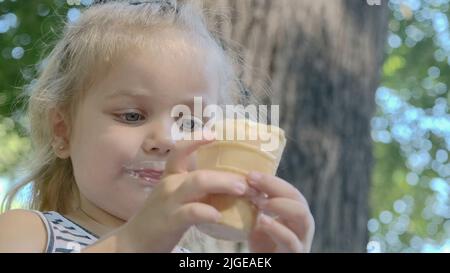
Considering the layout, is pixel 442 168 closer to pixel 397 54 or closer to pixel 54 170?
pixel 397 54

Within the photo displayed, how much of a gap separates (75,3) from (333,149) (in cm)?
207

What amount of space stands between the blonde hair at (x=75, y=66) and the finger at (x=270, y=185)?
60 centimetres

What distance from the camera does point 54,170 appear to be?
172 cm

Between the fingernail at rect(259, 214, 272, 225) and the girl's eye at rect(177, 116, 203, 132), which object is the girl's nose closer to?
the girl's eye at rect(177, 116, 203, 132)

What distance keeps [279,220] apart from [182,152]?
8.2 inches

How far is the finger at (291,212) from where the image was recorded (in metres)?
1.05

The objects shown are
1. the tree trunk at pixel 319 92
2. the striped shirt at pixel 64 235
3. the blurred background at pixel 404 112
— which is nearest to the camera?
the striped shirt at pixel 64 235

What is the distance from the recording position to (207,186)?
37.9 inches

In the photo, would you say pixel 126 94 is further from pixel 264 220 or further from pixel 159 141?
pixel 264 220

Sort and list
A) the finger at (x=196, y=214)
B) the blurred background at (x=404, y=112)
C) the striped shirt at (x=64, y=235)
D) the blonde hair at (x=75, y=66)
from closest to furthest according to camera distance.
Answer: the finger at (x=196, y=214), the striped shirt at (x=64, y=235), the blonde hair at (x=75, y=66), the blurred background at (x=404, y=112)

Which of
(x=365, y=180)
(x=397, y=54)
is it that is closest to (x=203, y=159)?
(x=365, y=180)

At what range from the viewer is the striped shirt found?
1349 millimetres

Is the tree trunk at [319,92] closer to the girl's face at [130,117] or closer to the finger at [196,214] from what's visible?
the girl's face at [130,117]

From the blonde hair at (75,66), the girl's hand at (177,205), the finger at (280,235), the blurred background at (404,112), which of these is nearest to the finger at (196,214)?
the girl's hand at (177,205)
